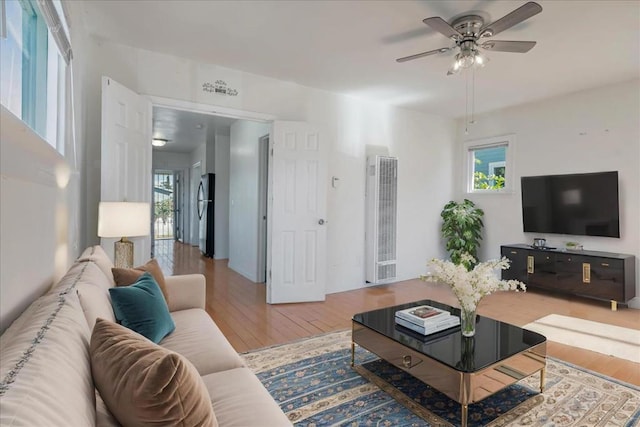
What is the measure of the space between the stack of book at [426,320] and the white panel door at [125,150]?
8.26 feet

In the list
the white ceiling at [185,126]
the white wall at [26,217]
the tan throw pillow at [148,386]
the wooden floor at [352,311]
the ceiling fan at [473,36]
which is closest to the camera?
the tan throw pillow at [148,386]

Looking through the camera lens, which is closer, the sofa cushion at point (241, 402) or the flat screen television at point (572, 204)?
the sofa cushion at point (241, 402)

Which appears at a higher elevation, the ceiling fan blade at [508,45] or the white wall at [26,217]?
the ceiling fan blade at [508,45]

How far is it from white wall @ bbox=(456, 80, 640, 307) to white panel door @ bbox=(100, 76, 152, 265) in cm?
499

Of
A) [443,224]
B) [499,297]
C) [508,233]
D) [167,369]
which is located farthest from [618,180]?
[167,369]

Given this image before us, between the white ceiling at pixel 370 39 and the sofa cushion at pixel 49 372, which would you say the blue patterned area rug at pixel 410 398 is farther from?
the white ceiling at pixel 370 39

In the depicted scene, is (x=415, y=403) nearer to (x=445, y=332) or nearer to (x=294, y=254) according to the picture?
(x=445, y=332)

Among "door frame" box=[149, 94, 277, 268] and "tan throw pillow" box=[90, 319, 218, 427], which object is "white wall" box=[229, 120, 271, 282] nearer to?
"door frame" box=[149, 94, 277, 268]

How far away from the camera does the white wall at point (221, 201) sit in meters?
7.10

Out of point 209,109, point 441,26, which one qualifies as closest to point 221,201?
point 209,109

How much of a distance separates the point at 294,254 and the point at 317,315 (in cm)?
82

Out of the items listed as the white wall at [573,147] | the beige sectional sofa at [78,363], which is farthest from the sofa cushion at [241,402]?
the white wall at [573,147]

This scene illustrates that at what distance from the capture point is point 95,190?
3.14 meters

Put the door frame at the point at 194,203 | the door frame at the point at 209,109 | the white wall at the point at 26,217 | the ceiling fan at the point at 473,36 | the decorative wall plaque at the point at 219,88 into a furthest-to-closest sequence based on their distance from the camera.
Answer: the door frame at the point at 194,203
the decorative wall plaque at the point at 219,88
the door frame at the point at 209,109
the ceiling fan at the point at 473,36
the white wall at the point at 26,217
